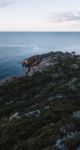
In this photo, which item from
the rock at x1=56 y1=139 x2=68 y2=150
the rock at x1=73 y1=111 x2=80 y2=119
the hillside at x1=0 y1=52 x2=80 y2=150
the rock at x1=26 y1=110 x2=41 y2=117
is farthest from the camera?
the rock at x1=26 y1=110 x2=41 y2=117

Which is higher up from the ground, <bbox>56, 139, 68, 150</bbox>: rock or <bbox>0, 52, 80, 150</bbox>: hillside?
→ <bbox>56, 139, 68, 150</bbox>: rock

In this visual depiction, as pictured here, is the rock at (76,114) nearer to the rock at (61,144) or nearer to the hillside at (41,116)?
the hillside at (41,116)

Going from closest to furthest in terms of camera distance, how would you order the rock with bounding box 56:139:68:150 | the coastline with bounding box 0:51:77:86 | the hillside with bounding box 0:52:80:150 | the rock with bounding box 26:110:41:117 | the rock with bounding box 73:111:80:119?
the rock with bounding box 56:139:68:150 → the hillside with bounding box 0:52:80:150 → the rock with bounding box 73:111:80:119 → the rock with bounding box 26:110:41:117 → the coastline with bounding box 0:51:77:86

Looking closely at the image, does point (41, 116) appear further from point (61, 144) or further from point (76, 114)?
point (61, 144)

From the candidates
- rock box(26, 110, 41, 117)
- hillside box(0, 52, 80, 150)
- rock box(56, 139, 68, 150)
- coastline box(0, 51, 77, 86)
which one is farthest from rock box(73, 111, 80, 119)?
coastline box(0, 51, 77, 86)

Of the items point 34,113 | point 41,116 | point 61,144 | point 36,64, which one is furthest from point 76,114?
point 36,64

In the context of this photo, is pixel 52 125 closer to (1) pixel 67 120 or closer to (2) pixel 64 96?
(1) pixel 67 120

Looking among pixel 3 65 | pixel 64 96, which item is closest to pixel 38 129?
pixel 64 96

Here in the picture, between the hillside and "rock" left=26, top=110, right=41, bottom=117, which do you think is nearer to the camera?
the hillside

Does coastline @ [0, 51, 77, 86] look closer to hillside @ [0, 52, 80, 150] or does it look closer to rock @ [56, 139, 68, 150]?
hillside @ [0, 52, 80, 150]
